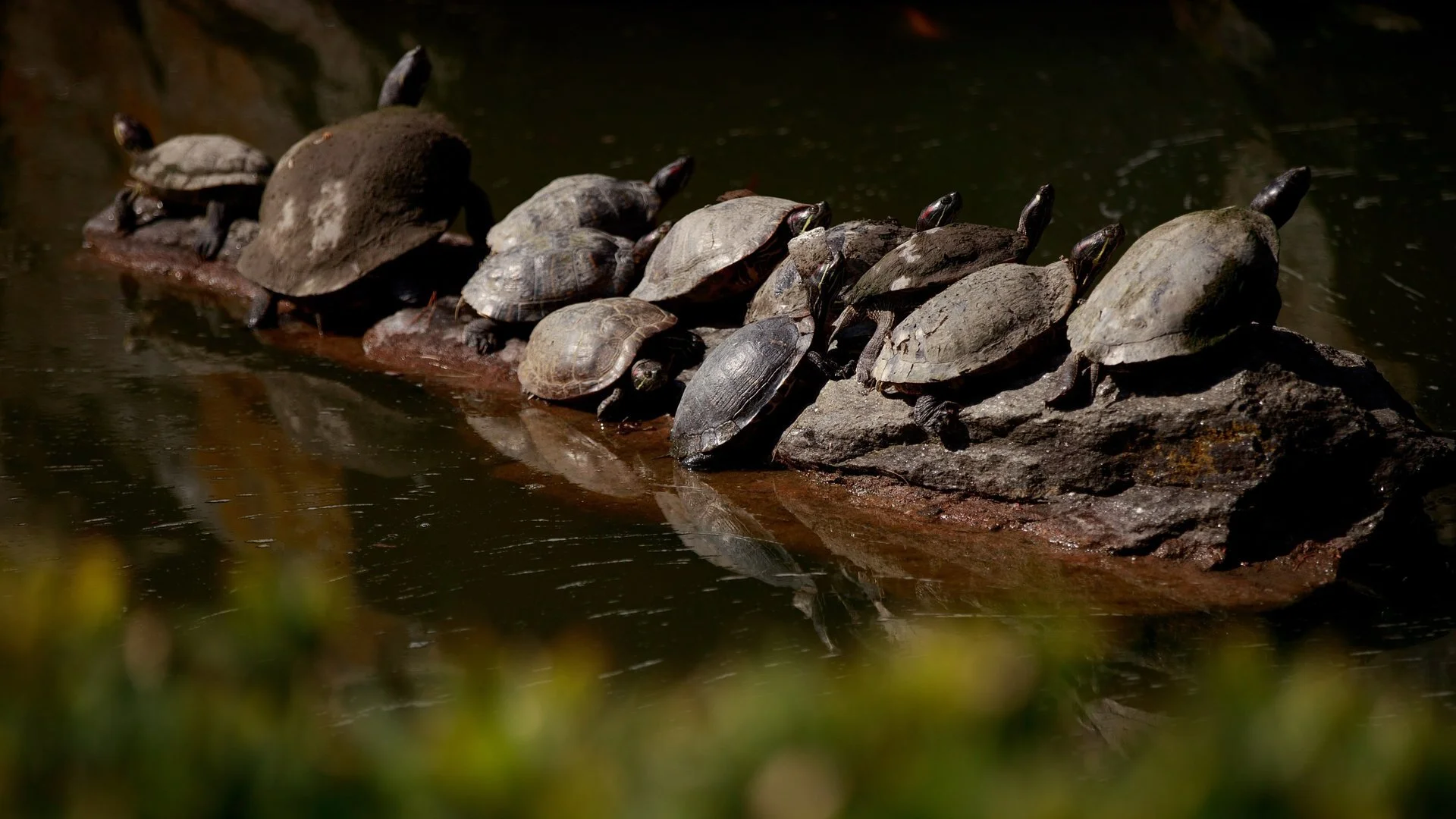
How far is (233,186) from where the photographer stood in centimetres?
861

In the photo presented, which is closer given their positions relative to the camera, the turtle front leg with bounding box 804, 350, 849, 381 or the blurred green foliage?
the blurred green foliage

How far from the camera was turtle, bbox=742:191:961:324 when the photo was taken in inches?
226

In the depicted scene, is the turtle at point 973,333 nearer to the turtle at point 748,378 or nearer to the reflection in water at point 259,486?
the turtle at point 748,378

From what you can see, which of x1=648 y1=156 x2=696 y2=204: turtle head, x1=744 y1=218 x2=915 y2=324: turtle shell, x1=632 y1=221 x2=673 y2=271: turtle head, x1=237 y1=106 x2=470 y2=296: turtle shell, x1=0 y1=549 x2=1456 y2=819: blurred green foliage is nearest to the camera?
x1=0 y1=549 x2=1456 y2=819: blurred green foliage

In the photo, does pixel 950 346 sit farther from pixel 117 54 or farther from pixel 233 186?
pixel 117 54

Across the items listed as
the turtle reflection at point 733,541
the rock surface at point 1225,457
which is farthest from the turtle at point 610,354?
the rock surface at point 1225,457

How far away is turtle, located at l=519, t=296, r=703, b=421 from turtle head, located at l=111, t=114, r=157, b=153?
488cm

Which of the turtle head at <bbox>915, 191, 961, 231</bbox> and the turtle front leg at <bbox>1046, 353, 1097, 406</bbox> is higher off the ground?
the turtle head at <bbox>915, 191, 961, 231</bbox>

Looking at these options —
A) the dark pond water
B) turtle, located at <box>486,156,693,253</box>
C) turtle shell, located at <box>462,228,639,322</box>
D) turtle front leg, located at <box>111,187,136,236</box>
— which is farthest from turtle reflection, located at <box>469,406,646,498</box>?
turtle front leg, located at <box>111,187,136,236</box>

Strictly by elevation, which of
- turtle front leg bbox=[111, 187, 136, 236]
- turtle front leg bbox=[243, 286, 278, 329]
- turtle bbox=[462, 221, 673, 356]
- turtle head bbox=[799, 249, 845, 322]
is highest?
turtle head bbox=[799, 249, 845, 322]

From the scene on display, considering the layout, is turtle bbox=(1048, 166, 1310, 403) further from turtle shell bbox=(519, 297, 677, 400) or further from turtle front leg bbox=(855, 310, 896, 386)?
turtle shell bbox=(519, 297, 677, 400)

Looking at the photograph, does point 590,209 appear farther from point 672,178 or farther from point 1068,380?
point 1068,380

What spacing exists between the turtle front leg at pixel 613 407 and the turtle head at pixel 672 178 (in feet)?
6.61

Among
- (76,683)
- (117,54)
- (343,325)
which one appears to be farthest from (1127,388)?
(117,54)
